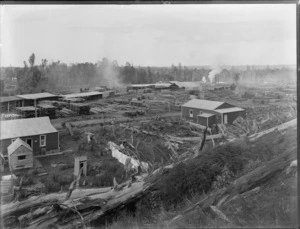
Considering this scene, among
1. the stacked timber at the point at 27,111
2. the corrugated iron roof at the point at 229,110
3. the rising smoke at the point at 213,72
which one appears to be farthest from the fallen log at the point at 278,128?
the stacked timber at the point at 27,111

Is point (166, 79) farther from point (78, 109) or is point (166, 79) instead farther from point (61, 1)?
point (61, 1)

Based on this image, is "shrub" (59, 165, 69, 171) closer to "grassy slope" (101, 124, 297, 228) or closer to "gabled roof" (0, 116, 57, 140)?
"gabled roof" (0, 116, 57, 140)

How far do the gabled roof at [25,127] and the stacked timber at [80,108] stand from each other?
0.25m

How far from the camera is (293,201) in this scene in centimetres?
361

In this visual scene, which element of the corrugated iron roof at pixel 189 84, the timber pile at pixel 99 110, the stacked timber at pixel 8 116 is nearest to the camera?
the stacked timber at pixel 8 116

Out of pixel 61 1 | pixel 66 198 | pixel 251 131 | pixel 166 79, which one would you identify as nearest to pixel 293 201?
pixel 251 131

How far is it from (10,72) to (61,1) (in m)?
0.78

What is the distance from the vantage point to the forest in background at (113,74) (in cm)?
329

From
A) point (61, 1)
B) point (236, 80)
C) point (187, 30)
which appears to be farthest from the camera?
point (236, 80)

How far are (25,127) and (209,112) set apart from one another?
1.79 metres

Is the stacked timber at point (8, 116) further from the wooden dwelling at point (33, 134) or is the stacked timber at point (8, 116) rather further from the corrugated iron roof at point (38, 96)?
the corrugated iron roof at point (38, 96)

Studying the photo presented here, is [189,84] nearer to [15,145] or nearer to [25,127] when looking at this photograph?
[25,127]

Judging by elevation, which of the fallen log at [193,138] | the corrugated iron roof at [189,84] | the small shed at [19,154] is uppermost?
the corrugated iron roof at [189,84]

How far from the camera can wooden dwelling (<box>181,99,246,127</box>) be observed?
3.57 metres
